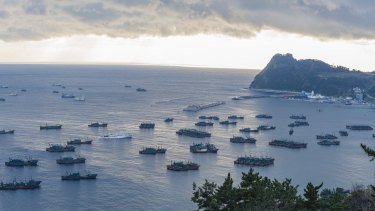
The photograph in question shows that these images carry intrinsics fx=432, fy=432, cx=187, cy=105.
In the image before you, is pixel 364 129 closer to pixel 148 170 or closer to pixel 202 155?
pixel 202 155

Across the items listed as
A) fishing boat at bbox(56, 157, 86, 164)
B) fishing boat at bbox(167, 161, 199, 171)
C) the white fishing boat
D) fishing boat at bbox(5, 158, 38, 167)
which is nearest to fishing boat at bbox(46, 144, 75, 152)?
fishing boat at bbox(56, 157, 86, 164)

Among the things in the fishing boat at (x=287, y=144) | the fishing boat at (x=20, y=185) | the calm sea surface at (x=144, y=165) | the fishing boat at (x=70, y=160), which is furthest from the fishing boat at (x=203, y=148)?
the fishing boat at (x=20, y=185)

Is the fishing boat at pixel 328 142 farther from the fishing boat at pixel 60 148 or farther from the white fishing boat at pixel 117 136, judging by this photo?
the fishing boat at pixel 60 148

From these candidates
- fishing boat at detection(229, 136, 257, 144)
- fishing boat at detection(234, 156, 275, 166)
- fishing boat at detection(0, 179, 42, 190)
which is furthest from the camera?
fishing boat at detection(229, 136, 257, 144)

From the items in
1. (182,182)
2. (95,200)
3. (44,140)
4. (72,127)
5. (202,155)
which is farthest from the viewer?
(72,127)

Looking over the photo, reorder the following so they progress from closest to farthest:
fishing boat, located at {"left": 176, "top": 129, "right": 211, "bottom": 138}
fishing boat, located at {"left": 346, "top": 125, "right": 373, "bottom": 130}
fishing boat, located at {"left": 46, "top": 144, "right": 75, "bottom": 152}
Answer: fishing boat, located at {"left": 46, "top": 144, "right": 75, "bottom": 152}
fishing boat, located at {"left": 176, "top": 129, "right": 211, "bottom": 138}
fishing boat, located at {"left": 346, "top": 125, "right": 373, "bottom": 130}

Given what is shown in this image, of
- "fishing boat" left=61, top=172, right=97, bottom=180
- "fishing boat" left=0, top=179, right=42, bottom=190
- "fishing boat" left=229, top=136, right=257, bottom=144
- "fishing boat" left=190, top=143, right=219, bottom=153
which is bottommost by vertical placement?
"fishing boat" left=0, top=179, right=42, bottom=190

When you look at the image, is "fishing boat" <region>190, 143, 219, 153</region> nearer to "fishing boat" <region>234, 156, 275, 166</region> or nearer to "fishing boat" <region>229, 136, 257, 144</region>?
"fishing boat" <region>234, 156, 275, 166</region>

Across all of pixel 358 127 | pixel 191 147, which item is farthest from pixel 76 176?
pixel 358 127

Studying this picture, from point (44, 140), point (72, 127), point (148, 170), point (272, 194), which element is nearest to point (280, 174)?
point (148, 170)

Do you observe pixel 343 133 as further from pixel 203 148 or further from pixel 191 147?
pixel 191 147

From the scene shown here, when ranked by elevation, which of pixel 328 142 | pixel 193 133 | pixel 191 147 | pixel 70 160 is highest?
pixel 193 133
